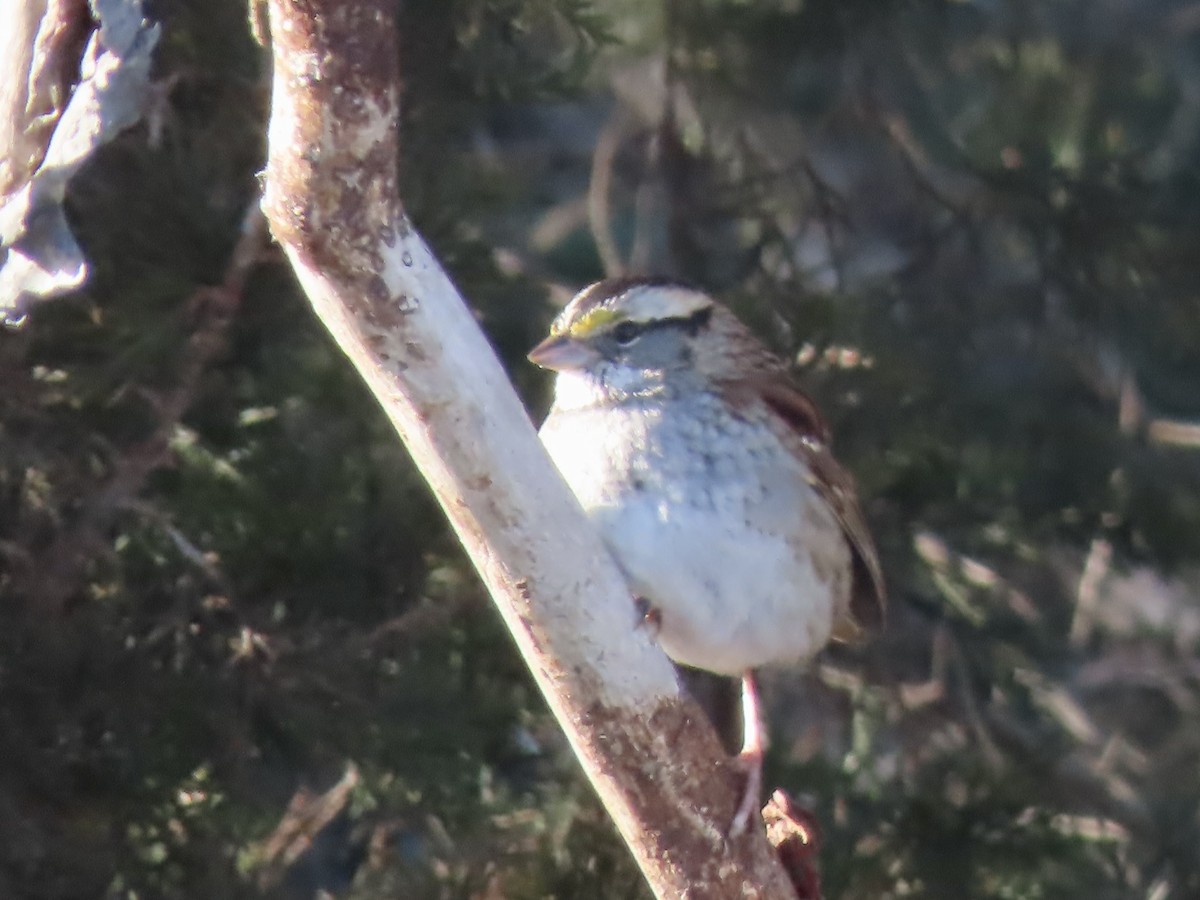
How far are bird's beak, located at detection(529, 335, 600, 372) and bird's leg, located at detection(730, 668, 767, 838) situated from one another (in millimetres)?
594

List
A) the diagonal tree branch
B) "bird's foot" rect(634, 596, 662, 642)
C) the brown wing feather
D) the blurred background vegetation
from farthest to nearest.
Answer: the blurred background vegetation
the brown wing feather
"bird's foot" rect(634, 596, 662, 642)
the diagonal tree branch

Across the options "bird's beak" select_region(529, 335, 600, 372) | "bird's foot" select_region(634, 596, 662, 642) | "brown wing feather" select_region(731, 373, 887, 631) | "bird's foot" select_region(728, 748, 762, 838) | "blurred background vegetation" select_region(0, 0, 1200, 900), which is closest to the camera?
"bird's foot" select_region(728, 748, 762, 838)

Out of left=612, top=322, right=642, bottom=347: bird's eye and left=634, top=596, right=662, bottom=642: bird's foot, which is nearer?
left=634, top=596, right=662, bottom=642: bird's foot

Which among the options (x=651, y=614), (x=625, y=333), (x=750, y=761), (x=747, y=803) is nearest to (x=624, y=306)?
(x=625, y=333)

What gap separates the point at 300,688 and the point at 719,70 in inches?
64.1

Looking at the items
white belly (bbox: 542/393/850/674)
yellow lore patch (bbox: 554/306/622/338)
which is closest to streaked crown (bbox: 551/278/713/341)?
yellow lore patch (bbox: 554/306/622/338)

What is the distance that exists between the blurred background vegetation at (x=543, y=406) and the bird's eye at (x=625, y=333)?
47 centimetres

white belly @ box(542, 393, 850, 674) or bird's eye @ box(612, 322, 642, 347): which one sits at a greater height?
bird's eye @ box(612, 322, 642, 347)

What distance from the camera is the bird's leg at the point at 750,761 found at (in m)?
2.62

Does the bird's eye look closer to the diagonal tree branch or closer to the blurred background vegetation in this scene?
the blurred background vegetation

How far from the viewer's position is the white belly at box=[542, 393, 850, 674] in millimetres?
2826

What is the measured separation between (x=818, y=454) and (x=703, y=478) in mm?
373

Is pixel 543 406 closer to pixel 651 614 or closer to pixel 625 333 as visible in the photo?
pixel 625 333

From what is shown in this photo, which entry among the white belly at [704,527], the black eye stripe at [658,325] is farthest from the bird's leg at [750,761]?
the black eye stripe at [658,325]
